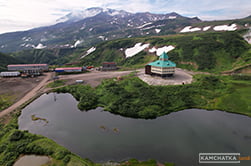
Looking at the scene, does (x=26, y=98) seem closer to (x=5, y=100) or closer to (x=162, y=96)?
(x=5, y=100)

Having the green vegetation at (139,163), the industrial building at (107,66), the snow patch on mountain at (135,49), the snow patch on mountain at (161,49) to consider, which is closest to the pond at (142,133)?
the green vegetation at (139,163)

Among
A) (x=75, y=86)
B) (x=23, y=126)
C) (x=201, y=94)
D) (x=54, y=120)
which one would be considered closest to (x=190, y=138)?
(x=201, y=94)

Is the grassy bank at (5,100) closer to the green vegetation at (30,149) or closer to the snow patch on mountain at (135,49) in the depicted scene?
the green vegetation at (30,149)

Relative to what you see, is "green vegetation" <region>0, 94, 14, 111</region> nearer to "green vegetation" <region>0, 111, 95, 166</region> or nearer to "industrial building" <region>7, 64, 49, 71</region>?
"green vegetation" <region>0, 111, 95, 166</region>

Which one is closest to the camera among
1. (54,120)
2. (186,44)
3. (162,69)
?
(54,120)

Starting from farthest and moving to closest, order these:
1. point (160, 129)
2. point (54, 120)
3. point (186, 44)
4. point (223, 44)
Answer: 1. point (186, 44)
2. point (223, 44)
3. point (54, 120)
4. point (160, 129)

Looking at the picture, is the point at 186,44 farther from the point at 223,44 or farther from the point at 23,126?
the point at 23,126

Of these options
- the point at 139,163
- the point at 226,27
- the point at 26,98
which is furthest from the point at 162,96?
the point at 226,27
